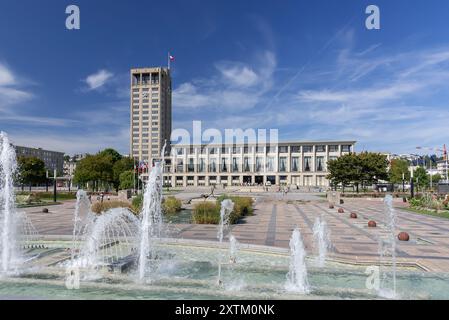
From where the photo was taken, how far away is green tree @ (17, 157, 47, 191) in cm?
6881

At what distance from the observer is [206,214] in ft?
65.1

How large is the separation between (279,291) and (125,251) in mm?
6688

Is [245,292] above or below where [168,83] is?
below

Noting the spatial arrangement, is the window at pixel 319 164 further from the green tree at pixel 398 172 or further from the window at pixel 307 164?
the green tree at pixel 398 172

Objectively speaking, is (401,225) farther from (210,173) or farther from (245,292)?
(210,173)

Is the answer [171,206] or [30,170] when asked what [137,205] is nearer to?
[171,206]

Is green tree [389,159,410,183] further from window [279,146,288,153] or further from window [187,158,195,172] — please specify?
window [187,158,195,172]

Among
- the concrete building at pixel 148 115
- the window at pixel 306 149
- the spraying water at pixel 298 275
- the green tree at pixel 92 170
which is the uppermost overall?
the concrete building at pixel 148 115

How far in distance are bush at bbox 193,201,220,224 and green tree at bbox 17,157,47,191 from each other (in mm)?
61414

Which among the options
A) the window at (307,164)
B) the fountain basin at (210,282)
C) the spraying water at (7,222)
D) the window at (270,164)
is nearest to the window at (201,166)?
the window at (270,164)

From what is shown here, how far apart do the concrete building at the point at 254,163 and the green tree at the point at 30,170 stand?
42.3 m

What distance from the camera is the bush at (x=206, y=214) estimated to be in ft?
64.3

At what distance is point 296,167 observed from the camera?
354 feet
